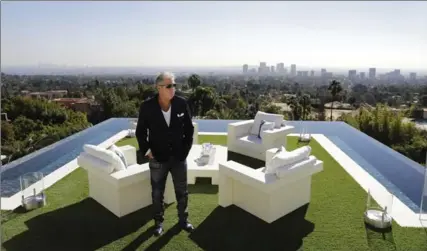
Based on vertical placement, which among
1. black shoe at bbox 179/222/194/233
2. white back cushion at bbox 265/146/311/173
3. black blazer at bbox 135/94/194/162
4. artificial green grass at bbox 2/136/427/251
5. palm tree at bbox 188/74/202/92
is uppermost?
palm tree at bbox 188/74/202/92

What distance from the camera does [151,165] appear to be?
121 inches

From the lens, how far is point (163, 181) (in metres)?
3.14

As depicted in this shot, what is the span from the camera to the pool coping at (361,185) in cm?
350

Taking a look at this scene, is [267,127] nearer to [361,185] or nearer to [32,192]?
[361,185]

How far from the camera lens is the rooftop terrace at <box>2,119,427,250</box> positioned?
9.71 ft

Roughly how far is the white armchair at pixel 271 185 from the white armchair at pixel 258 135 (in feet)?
6.38

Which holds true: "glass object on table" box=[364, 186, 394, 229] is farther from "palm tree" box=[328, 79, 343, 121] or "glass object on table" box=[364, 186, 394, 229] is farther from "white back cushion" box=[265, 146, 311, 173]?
A: "palm tree" box=[328, 79, 343, 121]

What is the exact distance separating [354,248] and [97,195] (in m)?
2.94

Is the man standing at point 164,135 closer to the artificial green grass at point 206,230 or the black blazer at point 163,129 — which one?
the black blazer at point 163,129

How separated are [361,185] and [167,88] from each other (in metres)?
3.26

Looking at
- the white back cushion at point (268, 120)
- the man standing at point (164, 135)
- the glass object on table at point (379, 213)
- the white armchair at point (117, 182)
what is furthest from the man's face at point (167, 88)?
the white back cushion at point (268, 120)

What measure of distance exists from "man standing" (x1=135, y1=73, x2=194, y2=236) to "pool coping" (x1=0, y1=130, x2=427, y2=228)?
75.7 inches

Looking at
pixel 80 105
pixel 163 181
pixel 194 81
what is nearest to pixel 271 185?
pixel 163 181

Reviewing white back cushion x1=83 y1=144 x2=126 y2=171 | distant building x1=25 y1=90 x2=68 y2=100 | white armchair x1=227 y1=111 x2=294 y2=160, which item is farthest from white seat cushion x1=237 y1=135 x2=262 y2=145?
distant building x1=25 y1=90 x2=68 y2=100
